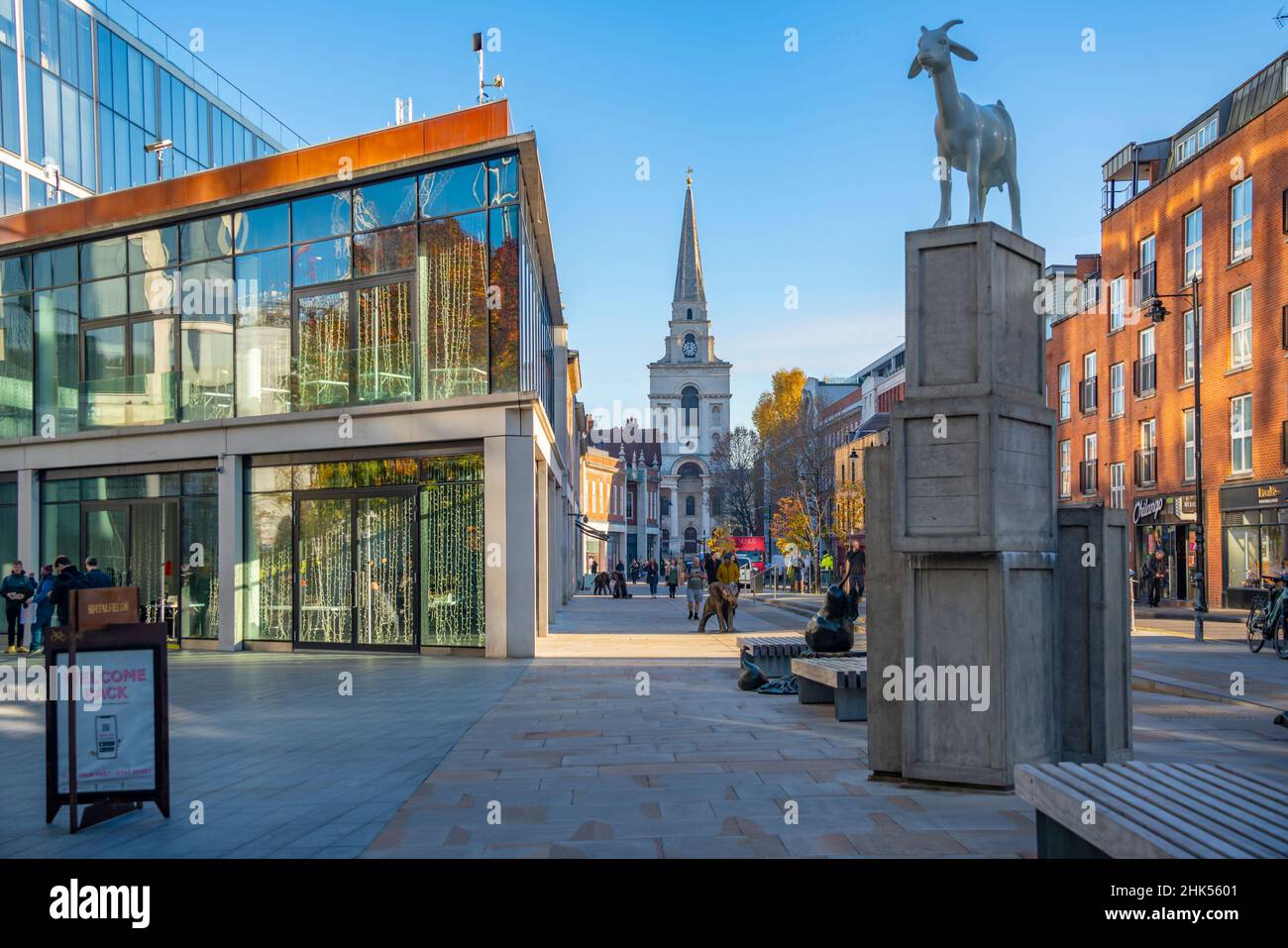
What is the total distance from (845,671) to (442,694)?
5.47m

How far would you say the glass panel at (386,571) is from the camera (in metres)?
19.9

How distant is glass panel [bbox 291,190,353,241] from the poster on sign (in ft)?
48.0

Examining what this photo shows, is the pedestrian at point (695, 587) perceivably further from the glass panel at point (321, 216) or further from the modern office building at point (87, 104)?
the modern office building at point (87, 104)

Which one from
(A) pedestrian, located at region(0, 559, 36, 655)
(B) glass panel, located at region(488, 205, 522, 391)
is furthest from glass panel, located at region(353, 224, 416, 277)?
(A) pedestrian, located at region(0, 559, 36, 655)

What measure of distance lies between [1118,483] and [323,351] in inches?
1198

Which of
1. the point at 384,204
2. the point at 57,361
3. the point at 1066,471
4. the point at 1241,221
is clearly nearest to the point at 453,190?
the point at 384,204

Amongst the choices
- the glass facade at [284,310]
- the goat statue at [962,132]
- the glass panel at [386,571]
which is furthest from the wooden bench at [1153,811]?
the glass panel at [386,571]

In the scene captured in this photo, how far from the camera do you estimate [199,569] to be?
2223cm

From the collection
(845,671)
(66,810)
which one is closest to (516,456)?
(845,671)

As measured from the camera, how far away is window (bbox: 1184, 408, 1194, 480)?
1396 inches

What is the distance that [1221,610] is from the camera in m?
32.2

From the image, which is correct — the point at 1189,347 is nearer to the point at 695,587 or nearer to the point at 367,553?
the point at 695,587

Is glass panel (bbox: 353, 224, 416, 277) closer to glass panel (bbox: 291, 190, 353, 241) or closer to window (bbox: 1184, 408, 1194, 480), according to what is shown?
glass panel (bbox: 291, 190, 353, 241)
